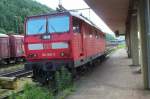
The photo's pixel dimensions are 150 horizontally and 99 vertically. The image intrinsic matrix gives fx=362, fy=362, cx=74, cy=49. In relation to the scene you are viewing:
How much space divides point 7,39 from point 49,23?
17933mm

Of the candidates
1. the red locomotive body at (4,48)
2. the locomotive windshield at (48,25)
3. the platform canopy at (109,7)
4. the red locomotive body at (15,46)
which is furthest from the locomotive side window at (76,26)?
the red locomotive body at (15,46)

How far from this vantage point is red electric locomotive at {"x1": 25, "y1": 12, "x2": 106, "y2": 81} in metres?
13.6

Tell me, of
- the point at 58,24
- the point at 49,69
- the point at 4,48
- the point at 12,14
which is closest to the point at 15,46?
the point at 4,48

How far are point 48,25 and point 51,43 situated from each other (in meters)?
0.77

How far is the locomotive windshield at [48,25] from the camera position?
1391 centimetres

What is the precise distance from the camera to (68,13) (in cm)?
1375

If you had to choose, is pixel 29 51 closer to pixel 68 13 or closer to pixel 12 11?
pixel 68 13

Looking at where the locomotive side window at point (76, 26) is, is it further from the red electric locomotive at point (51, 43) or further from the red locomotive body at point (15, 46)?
the red locomotive body at point (15, 46)

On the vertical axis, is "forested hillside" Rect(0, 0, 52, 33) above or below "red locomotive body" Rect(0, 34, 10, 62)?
above

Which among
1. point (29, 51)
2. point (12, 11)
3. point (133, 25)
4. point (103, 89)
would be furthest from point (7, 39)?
point (12, 11)

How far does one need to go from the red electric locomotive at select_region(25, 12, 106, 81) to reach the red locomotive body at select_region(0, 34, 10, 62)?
51.8 ft

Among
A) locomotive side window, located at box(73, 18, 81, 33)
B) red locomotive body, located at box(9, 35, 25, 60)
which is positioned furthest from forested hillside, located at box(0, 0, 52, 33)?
locomotive side window, located at box(73, 18, 81, 33)

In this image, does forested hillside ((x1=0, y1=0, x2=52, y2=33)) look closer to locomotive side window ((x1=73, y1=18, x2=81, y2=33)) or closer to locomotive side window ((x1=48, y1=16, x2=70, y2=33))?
locomotive side window ((x1=73, y1=18, x2=81, y2=33))

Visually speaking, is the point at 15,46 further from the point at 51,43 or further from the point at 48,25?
the point at 51,43
